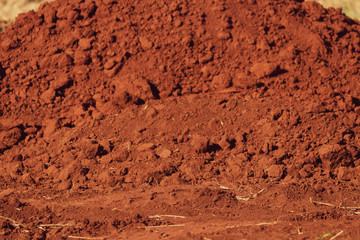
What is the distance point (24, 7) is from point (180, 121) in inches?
154

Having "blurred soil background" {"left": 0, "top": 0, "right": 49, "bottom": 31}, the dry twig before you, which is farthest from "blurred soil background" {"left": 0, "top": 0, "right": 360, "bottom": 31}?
the dry twig

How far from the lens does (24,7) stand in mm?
7844

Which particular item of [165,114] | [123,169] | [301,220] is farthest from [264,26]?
[301,220]

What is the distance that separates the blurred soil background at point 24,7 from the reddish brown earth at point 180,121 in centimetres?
154

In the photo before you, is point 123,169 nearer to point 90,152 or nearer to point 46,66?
point 90,152

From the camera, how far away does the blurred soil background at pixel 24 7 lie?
25.6 ft

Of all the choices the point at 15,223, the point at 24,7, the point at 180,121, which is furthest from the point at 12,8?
the point at 15,223

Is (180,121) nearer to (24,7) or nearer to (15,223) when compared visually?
(15,223)

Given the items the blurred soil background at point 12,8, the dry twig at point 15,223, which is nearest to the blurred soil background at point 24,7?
the blurred soil background at point 12,8

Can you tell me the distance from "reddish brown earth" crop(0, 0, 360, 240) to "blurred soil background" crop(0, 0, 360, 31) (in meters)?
1.54

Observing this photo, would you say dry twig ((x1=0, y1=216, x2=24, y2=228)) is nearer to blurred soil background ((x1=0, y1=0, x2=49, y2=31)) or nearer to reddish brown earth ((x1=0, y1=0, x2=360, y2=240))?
reddish brown earth ((x1=0, y1=0, x2=360, y2=240))

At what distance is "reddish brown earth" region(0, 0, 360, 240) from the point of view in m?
3.88

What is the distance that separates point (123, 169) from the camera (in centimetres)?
466

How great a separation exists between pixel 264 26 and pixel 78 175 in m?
2.66
